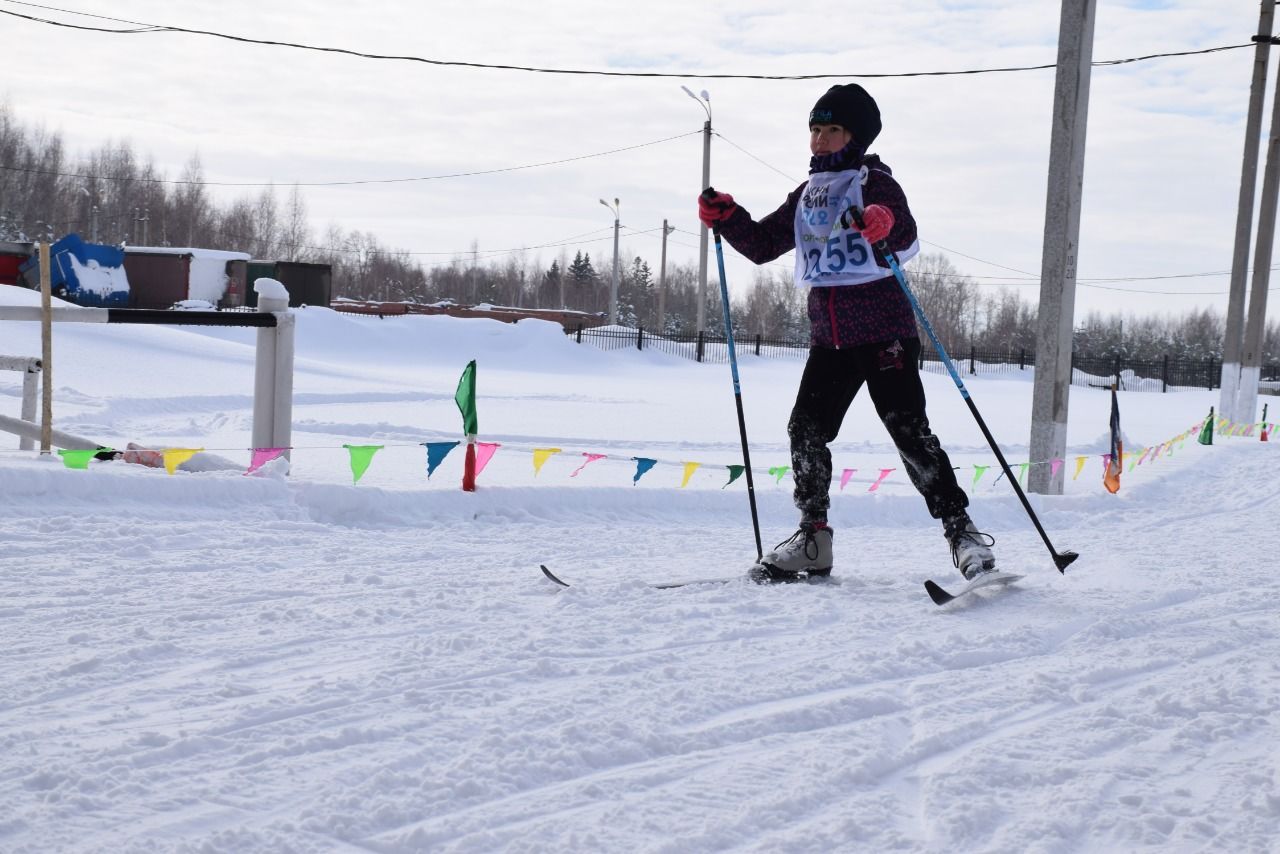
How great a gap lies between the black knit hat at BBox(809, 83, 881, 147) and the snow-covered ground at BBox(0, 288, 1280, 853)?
1687 mm

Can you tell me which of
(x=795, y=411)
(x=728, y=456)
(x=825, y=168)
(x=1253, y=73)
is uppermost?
(x=1253, y=73)

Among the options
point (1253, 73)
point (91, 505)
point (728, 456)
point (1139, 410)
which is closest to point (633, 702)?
point (91, 505)

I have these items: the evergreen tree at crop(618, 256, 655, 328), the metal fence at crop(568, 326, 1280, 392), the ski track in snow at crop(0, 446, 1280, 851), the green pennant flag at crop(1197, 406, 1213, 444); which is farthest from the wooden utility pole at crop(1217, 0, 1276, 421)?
the evergreen tree at crop(618, 256, 655, 328)

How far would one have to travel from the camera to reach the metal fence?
3619 centimetres

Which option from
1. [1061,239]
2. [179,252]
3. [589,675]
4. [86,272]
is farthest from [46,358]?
[179,252]

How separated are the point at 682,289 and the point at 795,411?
100671mm

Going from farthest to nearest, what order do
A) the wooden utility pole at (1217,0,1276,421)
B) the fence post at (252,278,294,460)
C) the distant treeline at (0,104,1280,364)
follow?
the distant treeline at (0,104,1280,364), the wooden utility pole at (1217,0,1276,421), the fence post at (252,278,294,460)

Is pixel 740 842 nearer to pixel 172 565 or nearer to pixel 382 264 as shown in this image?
pixel 172 565

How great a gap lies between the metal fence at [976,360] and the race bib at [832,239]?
29.3 metres

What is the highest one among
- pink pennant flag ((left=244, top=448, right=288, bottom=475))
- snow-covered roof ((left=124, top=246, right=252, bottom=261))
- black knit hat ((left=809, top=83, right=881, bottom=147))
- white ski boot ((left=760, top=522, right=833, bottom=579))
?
snow-covered roof ((left=124, top=246, right=252, bottom=261))

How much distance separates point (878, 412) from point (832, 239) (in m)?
0.66

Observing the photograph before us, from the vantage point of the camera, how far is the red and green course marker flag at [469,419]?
5895 millimetres

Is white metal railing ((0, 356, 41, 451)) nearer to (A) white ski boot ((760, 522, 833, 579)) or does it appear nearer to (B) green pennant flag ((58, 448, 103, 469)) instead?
(B) green pennant flag ((58, 448, 103, 469))

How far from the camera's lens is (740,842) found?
1.96 metres
